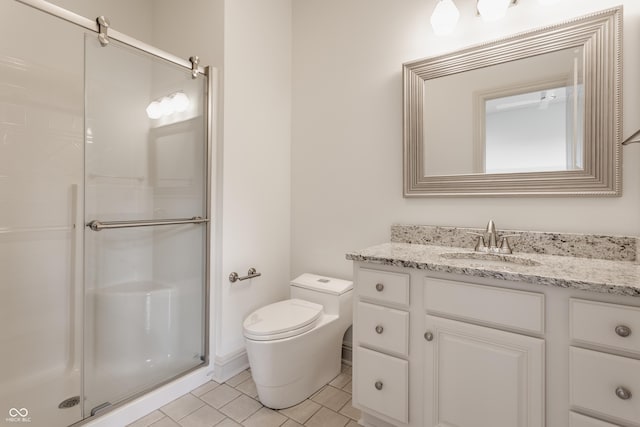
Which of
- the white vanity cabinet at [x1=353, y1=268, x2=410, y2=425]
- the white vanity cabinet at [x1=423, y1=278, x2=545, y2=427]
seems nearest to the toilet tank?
the white vanity cabinet at [x1=353, y1=268, x2=410, y2=425]

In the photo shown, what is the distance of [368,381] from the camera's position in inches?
53.6

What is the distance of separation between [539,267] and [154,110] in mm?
2054

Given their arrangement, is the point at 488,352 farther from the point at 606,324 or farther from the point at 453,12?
Result: the point at 453,12

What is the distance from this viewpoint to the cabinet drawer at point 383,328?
4.14 ft

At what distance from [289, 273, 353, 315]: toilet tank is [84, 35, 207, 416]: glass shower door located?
0.61m

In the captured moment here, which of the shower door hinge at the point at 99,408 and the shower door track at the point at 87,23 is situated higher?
the shower door track at the point at 87,23

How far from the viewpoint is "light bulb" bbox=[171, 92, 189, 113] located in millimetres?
1804

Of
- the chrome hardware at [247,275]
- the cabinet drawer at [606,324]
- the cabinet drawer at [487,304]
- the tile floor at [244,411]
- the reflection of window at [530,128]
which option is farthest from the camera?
the chrome hardware at [247,275]

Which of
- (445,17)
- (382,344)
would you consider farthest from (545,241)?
(445,17)

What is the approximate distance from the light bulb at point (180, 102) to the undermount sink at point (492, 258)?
1674mm

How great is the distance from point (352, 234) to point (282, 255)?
588 mm

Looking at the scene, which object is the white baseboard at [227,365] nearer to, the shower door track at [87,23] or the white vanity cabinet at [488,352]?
the white vanity cabinet at [488,352]

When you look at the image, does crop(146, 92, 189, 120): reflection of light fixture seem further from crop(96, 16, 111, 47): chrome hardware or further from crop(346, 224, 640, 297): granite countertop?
crop(346, 224, 640, 297): granite countertop

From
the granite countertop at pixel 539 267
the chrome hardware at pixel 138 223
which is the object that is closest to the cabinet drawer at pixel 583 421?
the granite countertop at pixel 539 267
